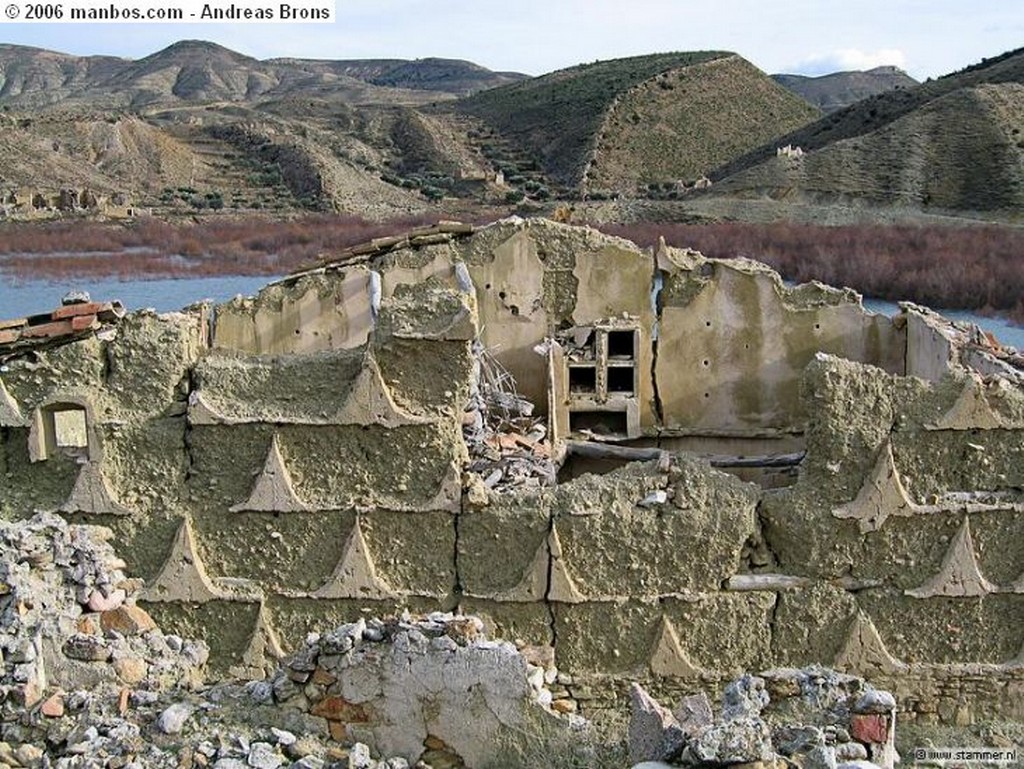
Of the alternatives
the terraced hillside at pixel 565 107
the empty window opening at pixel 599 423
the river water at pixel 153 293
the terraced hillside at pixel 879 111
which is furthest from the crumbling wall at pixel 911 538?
the terraced hillside at pixel 565 107

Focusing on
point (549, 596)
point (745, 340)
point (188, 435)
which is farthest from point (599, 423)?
point (188, 435)

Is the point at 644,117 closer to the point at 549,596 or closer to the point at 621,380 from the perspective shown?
the point at 621,380

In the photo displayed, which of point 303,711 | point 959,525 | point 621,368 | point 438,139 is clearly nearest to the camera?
point 303,711

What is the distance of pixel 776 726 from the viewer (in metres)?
7.04

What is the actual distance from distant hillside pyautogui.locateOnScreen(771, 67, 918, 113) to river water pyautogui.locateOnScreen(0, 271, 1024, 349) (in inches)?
5377

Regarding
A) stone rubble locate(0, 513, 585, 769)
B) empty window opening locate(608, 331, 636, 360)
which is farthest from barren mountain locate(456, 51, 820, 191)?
stone rubble locate(0, 513, 585, 769)

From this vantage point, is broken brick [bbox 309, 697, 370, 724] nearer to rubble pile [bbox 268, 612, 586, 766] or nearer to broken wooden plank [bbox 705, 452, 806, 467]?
rubble pile [bbox 268, 612, 586, 766]

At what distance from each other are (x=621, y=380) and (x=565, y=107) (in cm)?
7604

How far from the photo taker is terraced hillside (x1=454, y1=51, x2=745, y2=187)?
77.2 metres

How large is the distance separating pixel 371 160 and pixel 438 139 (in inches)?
349

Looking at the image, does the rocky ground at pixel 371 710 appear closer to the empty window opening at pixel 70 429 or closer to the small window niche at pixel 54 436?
the small window niche at pixel 54 436

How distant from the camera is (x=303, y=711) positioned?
7672mm

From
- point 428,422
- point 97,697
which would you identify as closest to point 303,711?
point 97,697

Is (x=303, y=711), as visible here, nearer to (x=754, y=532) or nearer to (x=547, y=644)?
(x=547, y=644)
